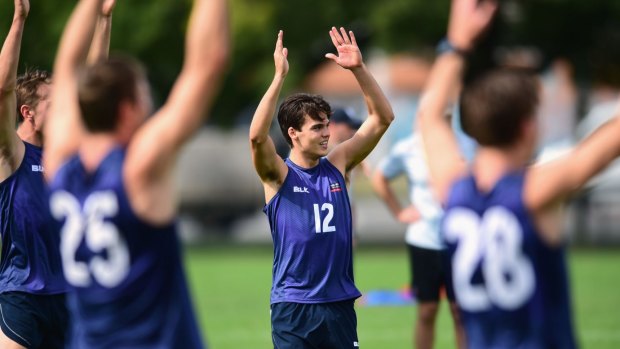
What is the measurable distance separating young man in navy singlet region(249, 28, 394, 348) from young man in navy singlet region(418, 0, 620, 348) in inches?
105

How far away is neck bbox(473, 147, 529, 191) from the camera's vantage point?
4352mm

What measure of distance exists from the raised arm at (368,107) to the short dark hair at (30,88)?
1.96 metres

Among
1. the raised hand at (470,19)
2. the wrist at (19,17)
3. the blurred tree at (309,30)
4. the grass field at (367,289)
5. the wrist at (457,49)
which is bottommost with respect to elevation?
the grass field at (367,289)

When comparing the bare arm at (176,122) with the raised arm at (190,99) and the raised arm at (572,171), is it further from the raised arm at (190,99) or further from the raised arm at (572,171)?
the raised arm at (572,171)

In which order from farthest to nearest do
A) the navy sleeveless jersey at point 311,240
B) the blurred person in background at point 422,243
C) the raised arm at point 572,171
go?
the blurred person in background at point 422,243 < the navy sleeveless jersey at point 311,240 < the raised arm at point 572,171

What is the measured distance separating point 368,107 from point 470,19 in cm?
309

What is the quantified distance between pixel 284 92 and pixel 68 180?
23661 millimetres

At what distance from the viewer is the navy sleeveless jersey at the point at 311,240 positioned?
7262 mm

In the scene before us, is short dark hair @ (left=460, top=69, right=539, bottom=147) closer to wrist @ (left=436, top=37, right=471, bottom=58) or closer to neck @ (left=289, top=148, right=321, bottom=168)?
wrist @ (left=436, top=37, right=471, bottom=58)

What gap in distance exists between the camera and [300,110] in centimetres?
765

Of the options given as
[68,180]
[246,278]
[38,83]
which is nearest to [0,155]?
[38,83]

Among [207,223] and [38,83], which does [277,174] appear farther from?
[207,223]

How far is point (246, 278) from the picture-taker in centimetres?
2053

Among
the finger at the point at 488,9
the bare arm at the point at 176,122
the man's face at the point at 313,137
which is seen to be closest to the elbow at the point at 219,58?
the bare arm at the point at 176,122
